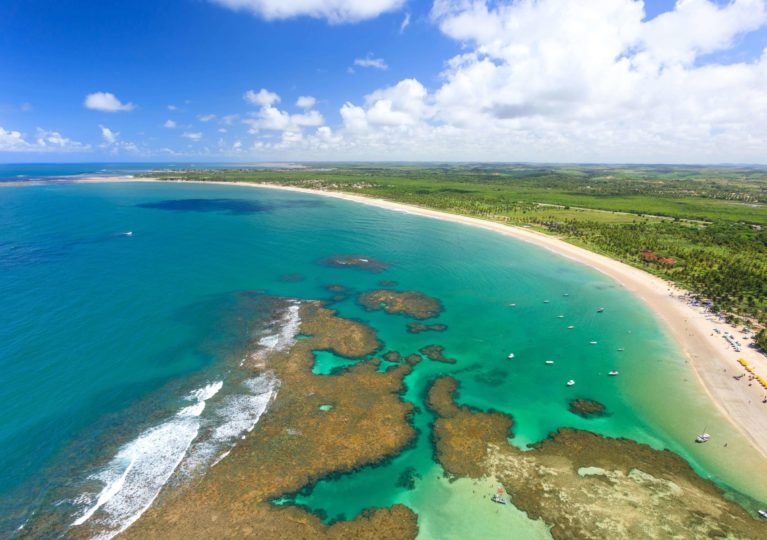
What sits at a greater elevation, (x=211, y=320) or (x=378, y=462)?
(x=211, y=320)

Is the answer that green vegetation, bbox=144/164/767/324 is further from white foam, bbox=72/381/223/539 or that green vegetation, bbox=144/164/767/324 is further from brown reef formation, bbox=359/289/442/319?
white foam, bbox=72/381/223/539

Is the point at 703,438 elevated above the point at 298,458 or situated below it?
below

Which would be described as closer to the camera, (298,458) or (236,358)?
(298,458)

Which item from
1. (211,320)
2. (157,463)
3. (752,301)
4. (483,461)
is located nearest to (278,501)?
(157,463)

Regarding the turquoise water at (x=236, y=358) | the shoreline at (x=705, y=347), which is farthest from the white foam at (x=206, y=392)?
the shoreline at (x=705, y=347)

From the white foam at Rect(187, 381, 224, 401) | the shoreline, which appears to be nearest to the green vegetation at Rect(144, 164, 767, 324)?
the shoreline

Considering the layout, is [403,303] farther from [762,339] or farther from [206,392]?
[762,339]

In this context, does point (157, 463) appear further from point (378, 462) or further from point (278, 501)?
point (378, 462)

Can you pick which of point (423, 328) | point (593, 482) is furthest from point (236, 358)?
point (593, 482)
